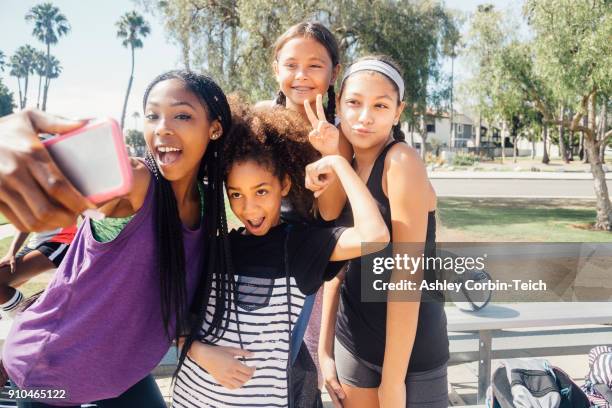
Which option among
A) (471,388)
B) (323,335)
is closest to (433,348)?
(323,335)

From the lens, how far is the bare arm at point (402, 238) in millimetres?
1424

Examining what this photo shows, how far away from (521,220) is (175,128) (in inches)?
448

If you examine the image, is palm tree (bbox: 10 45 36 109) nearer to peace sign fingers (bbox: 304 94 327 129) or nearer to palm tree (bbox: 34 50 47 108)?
palm tree (bbox: 34 50 47 108)

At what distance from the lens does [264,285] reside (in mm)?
1476

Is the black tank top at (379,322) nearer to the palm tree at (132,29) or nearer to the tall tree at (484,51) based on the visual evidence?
the tall tree at (484,51)

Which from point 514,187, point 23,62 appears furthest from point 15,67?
point 514,187

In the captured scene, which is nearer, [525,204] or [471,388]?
[471,388]

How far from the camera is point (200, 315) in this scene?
147cm

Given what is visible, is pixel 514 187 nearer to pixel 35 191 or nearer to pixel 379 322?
pixel 379 322

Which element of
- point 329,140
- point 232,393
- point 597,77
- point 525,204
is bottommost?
point 525,204

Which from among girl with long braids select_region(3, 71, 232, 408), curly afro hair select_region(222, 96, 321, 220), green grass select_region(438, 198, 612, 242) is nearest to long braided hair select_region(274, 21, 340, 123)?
curly afro hair select_region(222, 96, 321, 220)

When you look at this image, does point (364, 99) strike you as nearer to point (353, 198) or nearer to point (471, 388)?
point (353, 198)

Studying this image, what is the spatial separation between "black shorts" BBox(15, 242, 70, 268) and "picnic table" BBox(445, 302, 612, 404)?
2205mm

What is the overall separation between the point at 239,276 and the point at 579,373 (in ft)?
10.7
